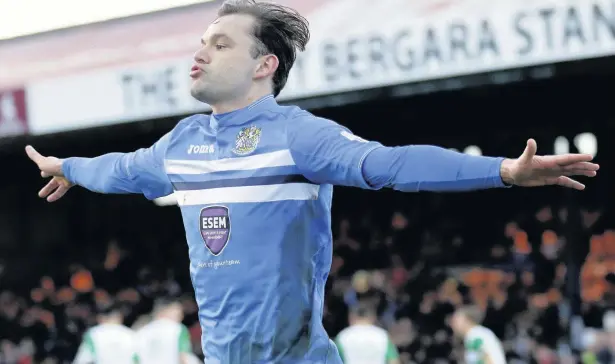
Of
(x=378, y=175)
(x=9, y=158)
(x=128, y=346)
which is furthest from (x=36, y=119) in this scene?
(x=378, y=175)

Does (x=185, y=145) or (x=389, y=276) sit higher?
(x=185, y=145)

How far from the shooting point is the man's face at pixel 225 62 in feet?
10.3

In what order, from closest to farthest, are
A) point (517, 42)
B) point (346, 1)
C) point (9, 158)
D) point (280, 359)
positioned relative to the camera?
point (280, 359) → point (517, 42) → point (346, 1) → point (9, 158)

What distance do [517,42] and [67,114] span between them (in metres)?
5.18

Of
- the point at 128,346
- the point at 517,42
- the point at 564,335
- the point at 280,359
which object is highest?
the point at 517,42

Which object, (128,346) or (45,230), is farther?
(45,230)

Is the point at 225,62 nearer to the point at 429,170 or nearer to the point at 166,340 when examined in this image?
the point at 429,170

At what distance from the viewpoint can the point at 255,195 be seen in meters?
3.03

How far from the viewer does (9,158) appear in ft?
51.4

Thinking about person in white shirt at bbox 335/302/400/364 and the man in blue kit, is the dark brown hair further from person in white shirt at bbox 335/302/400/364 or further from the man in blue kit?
person in white shirt at bbox 335/302/400/364

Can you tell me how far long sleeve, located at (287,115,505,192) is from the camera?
2.59 meters

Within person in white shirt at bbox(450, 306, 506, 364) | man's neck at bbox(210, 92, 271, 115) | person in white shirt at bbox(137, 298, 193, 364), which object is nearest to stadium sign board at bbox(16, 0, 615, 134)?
person in white shirt at bbox(137, 298, 193, 364)

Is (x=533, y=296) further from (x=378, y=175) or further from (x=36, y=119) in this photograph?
(x=378, y=175)

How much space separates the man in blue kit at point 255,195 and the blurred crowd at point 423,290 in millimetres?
7396
